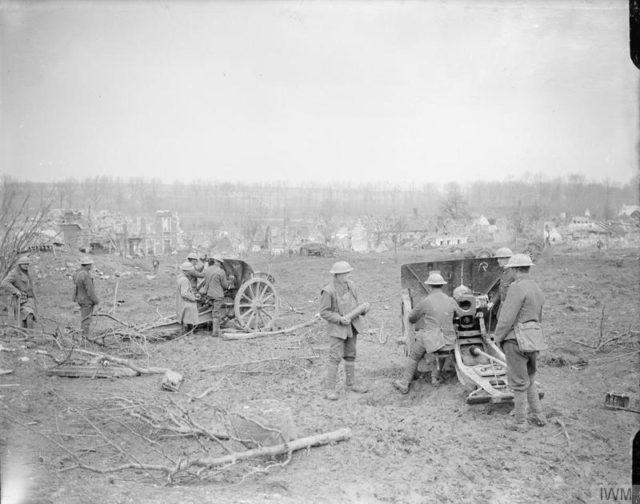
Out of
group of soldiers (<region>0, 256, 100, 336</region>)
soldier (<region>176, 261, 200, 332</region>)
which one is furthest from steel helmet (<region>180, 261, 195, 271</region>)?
group of soldiers (<region>0, 256, 100, 336</region>)

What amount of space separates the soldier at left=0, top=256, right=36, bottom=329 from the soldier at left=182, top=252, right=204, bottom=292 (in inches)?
105

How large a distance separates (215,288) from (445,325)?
188 inches

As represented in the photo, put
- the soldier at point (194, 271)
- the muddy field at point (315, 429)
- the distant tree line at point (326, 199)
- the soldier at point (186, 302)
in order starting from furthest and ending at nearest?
1. the distant tree line at point (326, 199)
2. the soldier at point (194, 271)
3. the soldier at point (186, 302)
4. the muddy field at point (315, 429)

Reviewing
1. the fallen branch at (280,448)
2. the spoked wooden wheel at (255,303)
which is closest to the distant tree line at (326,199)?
the spoked wooden wheel at (255,303)

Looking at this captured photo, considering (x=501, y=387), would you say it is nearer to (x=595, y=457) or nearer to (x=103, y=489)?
(x=595, y=457)

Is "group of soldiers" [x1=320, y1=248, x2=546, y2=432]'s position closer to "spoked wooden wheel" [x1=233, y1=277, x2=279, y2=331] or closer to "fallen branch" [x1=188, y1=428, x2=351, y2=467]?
"fallen branch" [x1=188, y1=428, x2=351, y2=467]

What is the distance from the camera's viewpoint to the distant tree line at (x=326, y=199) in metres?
60.3

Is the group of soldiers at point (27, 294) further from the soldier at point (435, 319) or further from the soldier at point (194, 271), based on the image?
the soldier at point (435, 319)

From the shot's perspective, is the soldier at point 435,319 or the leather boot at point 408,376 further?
the leather boot at point 408,376

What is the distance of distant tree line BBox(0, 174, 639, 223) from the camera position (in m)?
60.3

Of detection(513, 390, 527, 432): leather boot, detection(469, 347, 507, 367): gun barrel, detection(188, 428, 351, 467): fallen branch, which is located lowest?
detection(188, 428, 351, 467): fallen branch

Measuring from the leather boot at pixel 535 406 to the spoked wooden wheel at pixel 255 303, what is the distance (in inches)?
224

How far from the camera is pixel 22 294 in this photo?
8.69 meters

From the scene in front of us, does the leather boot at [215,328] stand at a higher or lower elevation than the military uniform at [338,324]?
lower
